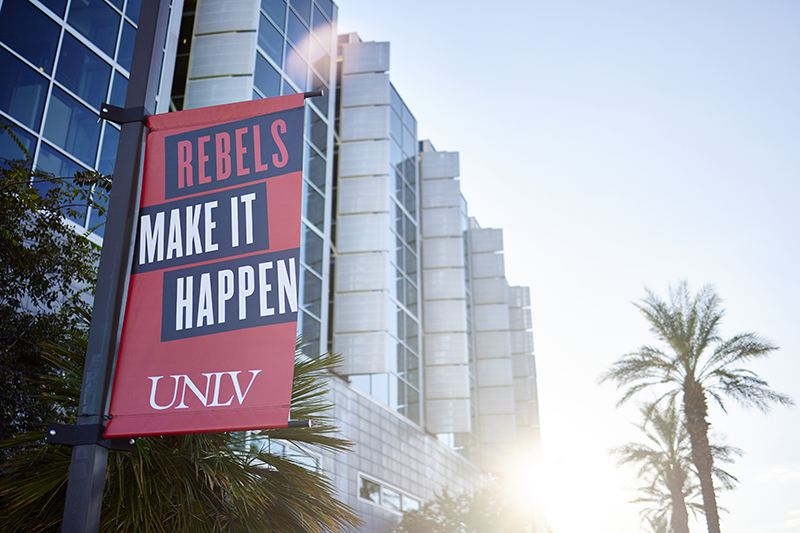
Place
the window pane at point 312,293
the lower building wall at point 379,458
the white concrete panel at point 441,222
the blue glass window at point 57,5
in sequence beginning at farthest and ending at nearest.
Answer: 1. the white concrete panel at point 441,222
2. the lower building wall at point 379,458
3. the window pane at point 312,293
4. the blue glass window at point 57,5

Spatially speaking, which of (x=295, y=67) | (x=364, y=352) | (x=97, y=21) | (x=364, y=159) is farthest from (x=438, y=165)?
(x=97, y=21)

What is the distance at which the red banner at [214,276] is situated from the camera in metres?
4.18

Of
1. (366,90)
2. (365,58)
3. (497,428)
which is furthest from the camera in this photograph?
(497,428)

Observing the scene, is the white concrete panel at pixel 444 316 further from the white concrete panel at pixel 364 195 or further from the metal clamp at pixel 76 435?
the metal clamp at pixel 76 435

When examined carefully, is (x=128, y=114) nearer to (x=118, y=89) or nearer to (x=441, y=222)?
(x=118, y=89)

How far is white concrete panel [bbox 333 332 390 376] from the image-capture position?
26.8 meters

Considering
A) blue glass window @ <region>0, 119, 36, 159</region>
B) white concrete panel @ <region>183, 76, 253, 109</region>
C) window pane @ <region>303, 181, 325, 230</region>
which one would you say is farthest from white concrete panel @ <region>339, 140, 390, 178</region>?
blue glass window @ <region>0, 119, 36, 159</region>

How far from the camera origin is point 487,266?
A: 5141 cm

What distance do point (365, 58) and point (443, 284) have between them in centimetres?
1250

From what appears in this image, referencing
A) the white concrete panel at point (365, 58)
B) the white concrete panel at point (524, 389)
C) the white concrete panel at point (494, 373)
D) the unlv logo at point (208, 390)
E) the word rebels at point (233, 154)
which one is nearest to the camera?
the unlv logo at point (208, 390)

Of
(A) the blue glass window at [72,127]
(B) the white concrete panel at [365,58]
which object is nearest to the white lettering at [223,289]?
(A) the blue glass window at [72,127]

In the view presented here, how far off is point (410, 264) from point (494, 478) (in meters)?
17.4

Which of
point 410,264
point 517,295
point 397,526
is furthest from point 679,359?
point 517,295

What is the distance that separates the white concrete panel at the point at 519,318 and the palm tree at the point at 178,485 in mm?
53786
